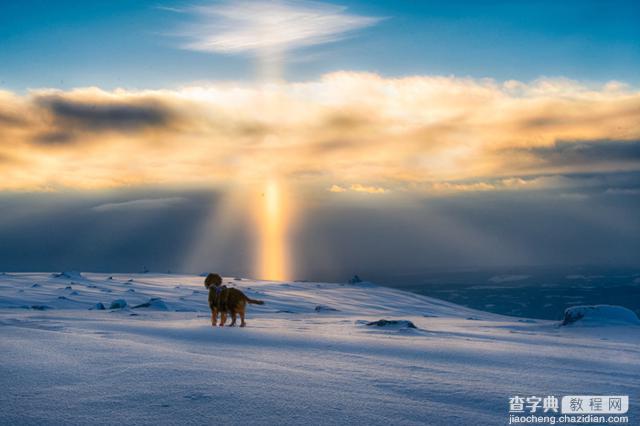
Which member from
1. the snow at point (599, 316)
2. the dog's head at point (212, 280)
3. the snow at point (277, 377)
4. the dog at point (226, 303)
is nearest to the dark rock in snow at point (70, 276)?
the dog's head at point (212, 280)

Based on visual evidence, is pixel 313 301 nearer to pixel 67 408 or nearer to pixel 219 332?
pixel 219 332

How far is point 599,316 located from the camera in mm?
10070

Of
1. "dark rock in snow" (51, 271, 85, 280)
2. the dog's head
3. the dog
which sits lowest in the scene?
"dark rock in snow" (51, 271, 85, 280)

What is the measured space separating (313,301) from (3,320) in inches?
473

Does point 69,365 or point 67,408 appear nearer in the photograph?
point 67,408

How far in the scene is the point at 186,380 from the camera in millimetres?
3047

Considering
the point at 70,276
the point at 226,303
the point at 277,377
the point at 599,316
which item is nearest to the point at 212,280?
the point at 226,303

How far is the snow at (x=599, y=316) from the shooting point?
32.5ft

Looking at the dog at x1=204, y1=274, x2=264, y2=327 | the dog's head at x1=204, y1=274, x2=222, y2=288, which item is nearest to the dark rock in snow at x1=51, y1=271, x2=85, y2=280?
the dog's head at x1=204, y1=274, x2=222, y2=288

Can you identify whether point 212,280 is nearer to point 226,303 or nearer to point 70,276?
point 226,303

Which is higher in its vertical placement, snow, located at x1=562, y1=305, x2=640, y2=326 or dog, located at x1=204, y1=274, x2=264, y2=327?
dog, located at x1=204, y1=274, x2=264, y2=327

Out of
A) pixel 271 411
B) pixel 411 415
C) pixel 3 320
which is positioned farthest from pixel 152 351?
pixel 3 320

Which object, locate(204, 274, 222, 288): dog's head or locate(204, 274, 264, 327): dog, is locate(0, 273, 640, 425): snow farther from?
locate(204, 274, 222, 288): dog's head

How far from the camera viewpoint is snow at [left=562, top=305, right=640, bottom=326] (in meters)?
9.91
